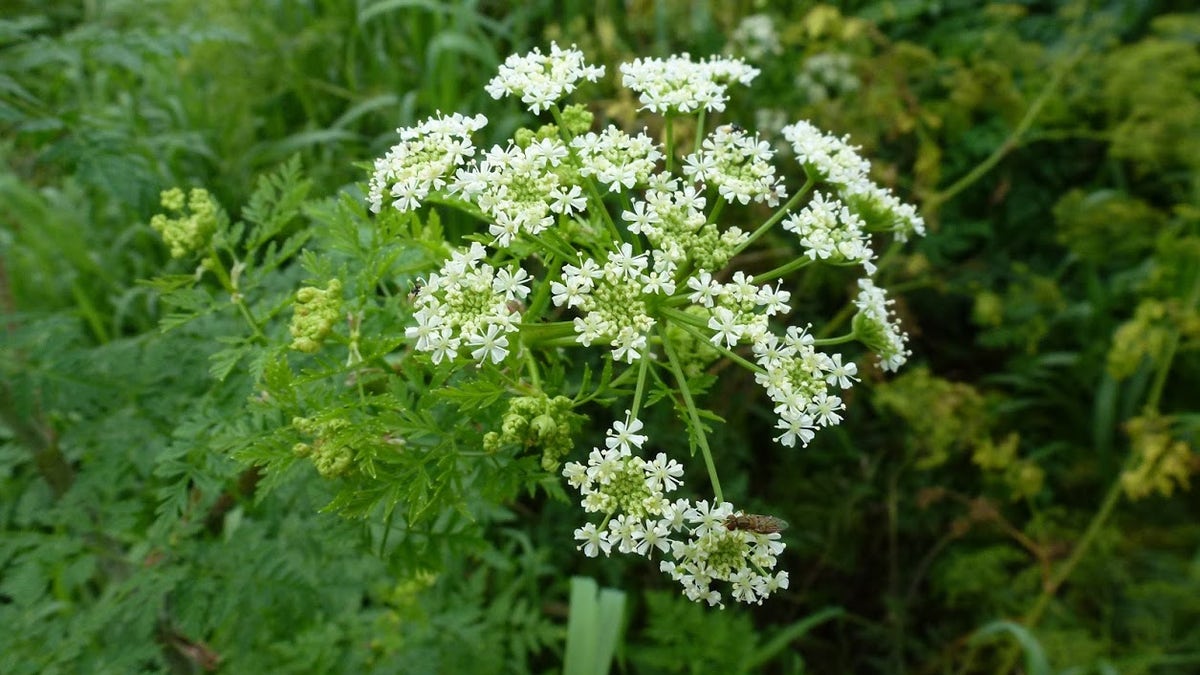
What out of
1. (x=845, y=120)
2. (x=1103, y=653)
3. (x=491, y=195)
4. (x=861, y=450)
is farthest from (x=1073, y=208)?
(x=491, y=195)

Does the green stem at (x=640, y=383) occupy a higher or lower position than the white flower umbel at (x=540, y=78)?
lower

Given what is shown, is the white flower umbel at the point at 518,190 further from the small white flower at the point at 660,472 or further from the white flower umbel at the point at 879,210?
the white flower umbel at the point at 879,210

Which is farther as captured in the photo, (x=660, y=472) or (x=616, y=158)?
(x=616, y=158)

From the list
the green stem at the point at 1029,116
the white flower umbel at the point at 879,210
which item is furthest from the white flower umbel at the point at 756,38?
the white flower umbel at the point at 879,210

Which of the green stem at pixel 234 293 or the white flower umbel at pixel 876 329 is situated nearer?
the white flower umbel at pixel 876 329

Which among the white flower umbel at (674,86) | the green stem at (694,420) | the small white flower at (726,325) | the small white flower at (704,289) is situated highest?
the white flower umbel at (674,86)

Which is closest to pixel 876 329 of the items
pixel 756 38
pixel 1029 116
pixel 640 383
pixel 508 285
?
pixel 640 383

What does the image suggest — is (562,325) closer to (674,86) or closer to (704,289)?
(704,289)
